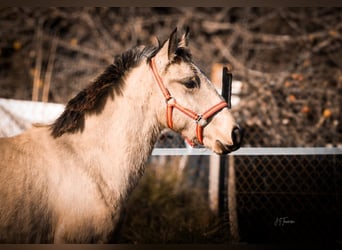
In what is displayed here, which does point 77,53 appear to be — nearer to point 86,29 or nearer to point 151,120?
point 86,29

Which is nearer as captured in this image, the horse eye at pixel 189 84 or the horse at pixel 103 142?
the horse at pixel 103 142

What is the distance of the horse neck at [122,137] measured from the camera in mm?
2105

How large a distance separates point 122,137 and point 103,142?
11 centimetres

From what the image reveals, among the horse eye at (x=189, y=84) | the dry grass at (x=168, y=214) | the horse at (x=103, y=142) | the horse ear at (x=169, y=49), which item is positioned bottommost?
the dry grass at (x=168, y=214)

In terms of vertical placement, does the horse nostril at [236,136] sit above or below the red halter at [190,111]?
below

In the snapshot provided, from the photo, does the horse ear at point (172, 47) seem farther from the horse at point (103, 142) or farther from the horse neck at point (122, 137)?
the horse neck at point (122, 137)

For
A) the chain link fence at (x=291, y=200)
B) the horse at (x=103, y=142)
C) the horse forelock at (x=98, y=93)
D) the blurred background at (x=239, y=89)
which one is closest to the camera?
the horse at (x=103, y=142)

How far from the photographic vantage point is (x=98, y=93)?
214 centimetres

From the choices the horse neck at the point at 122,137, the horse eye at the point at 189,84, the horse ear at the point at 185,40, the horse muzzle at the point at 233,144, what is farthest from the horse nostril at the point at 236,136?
the horse ear at the point at 185,40

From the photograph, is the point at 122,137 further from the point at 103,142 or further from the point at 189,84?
the point at 189,84

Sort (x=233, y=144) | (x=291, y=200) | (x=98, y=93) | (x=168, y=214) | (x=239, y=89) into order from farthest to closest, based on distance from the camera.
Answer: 1. (x=239, y=89)
2. (x=168, y=214)
3. (x=291, y=200)
4. (x=98, y=93)
5. (x=233, y=144)

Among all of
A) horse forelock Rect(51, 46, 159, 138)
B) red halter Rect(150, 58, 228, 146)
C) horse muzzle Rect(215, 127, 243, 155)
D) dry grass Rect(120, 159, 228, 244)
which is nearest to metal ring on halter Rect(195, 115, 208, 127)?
red halter Rect(150, 58, 228, 146)

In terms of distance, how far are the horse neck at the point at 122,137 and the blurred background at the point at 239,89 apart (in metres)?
0.55

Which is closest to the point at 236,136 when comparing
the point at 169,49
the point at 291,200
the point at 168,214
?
the point at 169,49
